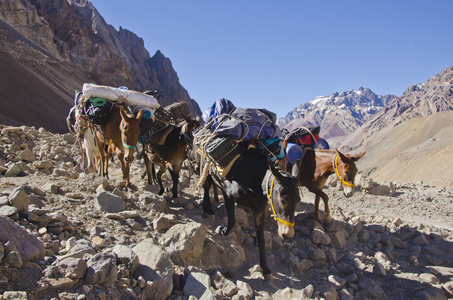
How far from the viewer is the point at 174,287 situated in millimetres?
3760

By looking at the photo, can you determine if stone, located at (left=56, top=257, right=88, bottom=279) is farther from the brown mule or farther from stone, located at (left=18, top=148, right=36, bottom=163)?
stone, located at (left=18, top=148, right=36, bottom=163)

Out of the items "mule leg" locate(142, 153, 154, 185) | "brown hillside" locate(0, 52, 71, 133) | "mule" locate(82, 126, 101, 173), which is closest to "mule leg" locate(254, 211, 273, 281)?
"mule leg" locate(142, 153, 154, 185)

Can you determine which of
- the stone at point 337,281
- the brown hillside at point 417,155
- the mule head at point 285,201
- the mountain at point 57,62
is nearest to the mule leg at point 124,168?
the mule head at point 285,201

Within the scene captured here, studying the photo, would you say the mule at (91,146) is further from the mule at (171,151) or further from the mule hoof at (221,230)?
the mule hoof at (221,230)

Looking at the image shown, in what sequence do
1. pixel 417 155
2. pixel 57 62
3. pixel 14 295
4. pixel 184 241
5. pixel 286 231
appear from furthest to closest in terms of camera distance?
pixel 57 62
pixel 417 155
pixel 184 241
pixel 286 231
pixel 14 295

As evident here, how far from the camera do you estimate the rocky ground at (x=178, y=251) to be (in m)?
2.93

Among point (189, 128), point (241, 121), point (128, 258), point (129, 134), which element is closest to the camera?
point (128, 258)

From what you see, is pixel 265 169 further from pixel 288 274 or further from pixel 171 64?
pixel 171 64

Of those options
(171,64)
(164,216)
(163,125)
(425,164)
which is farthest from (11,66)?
(171,64)

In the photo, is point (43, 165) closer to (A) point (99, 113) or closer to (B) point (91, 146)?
(B) point (91, 146)

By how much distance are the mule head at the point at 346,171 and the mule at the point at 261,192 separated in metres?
2.20

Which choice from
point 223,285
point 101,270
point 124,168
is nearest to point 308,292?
point 223,285

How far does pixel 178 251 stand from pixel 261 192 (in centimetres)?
155

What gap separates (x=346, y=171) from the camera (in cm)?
636
